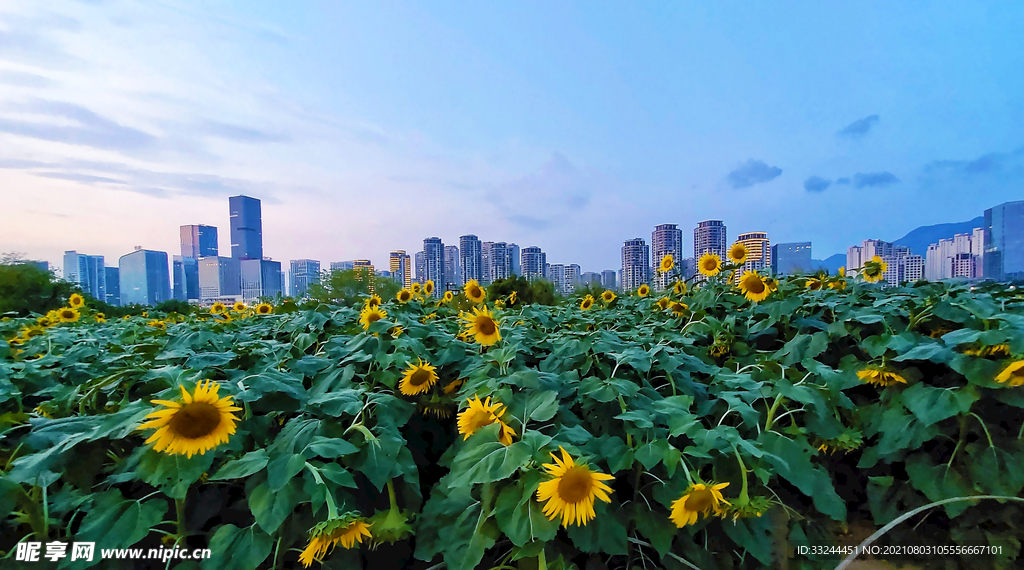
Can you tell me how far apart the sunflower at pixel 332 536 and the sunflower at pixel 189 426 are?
347 millimetres

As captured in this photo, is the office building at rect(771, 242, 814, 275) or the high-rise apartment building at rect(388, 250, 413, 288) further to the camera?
the high-rise apartment building at rect(388, 250, 413, 288)

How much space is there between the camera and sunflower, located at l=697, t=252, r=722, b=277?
3830 millimetres

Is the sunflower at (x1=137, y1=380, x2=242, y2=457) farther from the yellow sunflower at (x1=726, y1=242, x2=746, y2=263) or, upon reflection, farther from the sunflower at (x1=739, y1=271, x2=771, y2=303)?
the yellow sunflower at (x1=726, y1=242, x2=746, y2=263)

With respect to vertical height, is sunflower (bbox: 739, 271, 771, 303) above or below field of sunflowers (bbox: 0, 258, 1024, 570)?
above

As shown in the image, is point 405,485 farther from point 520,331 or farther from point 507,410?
point 520,331

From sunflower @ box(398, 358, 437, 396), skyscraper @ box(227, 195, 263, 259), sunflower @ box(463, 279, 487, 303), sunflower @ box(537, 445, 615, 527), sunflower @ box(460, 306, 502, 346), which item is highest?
skyscraper @ box(227, 195, 263, 259)

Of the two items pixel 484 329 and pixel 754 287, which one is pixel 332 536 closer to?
pixel 484 329

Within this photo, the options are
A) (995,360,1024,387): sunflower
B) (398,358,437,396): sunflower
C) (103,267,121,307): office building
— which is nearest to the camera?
(995,360,1024,387): sunflower

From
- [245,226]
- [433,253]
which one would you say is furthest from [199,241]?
[433,253]

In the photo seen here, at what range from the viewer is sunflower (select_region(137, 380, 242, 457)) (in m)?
1.08

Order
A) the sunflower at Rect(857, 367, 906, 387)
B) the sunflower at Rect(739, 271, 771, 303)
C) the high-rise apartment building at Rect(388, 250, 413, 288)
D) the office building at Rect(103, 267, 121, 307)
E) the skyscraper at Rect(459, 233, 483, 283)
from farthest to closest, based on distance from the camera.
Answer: the skyscraper at Rect(459, 233, 483, 283) → the office building at Rect(103, 267, 121, 307) → the high-rise apartment building at Rect(388, 250, 413, 288) → the sunflower at Rect(739, 271, 771, 303) → the sunflower at Rect(857, 367, 906, 387)

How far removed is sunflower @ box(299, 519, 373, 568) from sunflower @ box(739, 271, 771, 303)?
2.89 metres

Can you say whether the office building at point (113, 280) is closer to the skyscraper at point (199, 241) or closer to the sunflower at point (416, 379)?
the skyscraper at point (199, 241)

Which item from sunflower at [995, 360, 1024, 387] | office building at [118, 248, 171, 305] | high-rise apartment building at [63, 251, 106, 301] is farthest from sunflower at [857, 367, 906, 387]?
high-rise apartment building at [63, 251, 106, 301]
